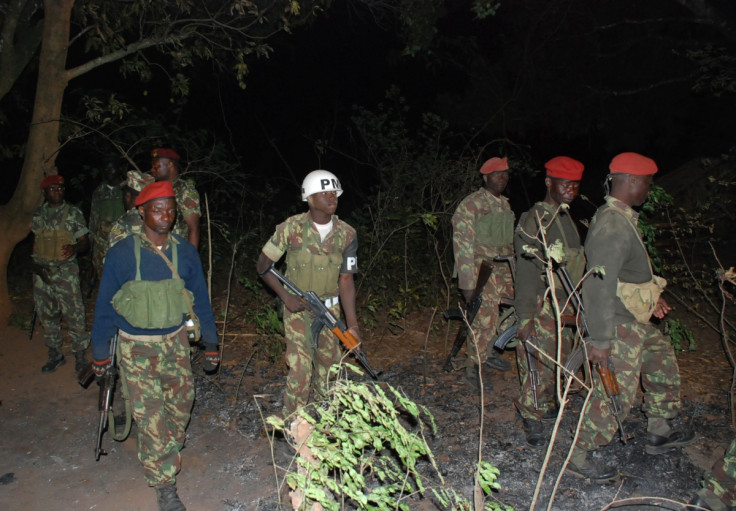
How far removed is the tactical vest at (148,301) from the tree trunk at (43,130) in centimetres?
444

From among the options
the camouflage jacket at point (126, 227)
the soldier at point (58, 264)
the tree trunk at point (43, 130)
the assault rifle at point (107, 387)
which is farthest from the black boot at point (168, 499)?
the tree trunk at point (43, 130)

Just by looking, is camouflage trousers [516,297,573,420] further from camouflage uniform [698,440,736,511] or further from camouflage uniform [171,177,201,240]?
camouflage uniform [171,177,201,240]

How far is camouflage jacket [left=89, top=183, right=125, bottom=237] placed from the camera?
696cm

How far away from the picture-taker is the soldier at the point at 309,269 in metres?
4.11

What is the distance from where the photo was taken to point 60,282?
19.0 ft

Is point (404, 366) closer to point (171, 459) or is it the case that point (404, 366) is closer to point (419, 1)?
point (171, 459)

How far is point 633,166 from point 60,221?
5.18 meters

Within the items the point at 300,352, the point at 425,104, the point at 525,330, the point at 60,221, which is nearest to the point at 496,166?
the point at 525,330

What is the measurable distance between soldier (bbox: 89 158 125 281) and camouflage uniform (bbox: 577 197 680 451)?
554cm

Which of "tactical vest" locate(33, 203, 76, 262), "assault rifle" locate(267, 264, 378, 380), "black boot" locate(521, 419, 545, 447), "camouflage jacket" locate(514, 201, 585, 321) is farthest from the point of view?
"tactical vest" locate(33, 203, 76, 262)

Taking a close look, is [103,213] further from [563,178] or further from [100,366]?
[563,178]

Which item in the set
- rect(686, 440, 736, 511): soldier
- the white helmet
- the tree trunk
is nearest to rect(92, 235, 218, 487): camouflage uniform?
the white helmet

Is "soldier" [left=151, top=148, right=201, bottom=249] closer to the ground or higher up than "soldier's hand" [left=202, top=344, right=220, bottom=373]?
higher up

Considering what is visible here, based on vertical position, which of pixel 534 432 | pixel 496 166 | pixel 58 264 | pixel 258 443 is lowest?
pixel 258 443
